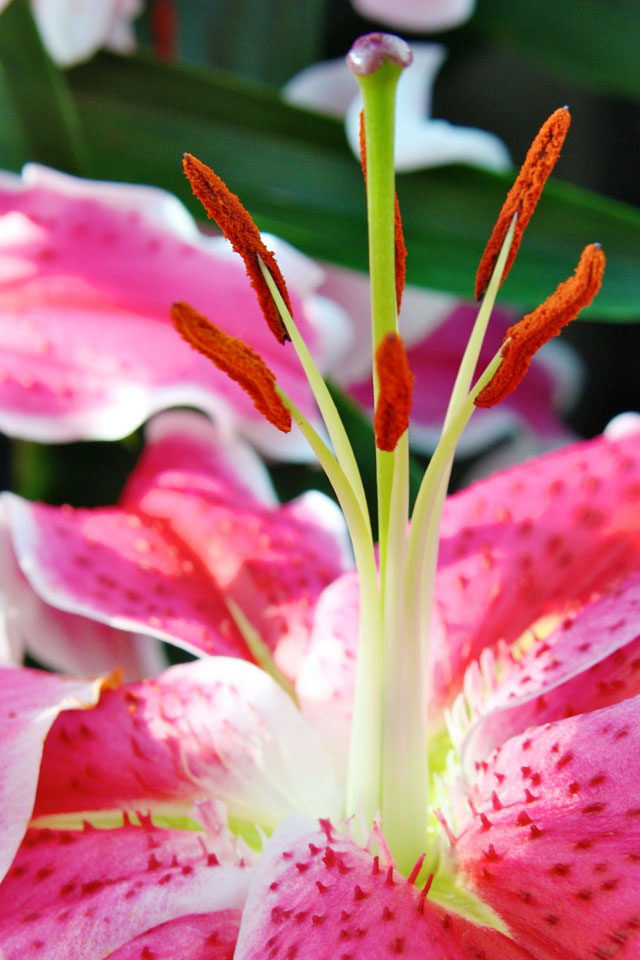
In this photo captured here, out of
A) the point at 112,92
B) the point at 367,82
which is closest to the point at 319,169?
the point at 112,92

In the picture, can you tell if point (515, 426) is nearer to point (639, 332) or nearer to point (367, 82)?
point (639, 332)

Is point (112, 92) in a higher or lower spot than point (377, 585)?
higher

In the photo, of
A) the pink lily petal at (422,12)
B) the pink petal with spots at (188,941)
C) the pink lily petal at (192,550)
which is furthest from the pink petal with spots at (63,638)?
the pink lily petal at (422,12)

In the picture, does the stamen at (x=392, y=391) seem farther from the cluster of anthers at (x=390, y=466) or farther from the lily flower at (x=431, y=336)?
the lily flower at (x=431, y=336)

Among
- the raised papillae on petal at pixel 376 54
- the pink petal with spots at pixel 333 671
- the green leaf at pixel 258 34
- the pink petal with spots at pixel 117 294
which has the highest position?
the green leaf at pixel 258 34

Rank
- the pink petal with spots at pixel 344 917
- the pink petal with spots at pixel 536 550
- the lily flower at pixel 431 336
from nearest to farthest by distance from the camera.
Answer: the pink petal with spots at pixel 344 917, the pink petal with spots at pixel 536 550, the lily flower at pixel 431 336

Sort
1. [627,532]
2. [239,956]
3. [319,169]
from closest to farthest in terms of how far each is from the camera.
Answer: [239,956] → [627,532] → [319,169]
